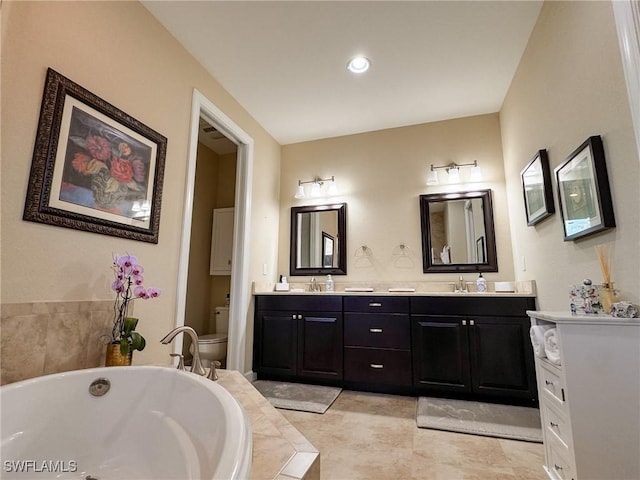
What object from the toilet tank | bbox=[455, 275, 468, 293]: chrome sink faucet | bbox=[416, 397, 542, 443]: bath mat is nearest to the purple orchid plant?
bbox=[416, 397, 542, 443]: bath mat

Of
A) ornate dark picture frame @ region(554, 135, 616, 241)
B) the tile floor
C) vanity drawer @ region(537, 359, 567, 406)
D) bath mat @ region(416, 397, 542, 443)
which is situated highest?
ornate dark picture frame @ region(554, 135, 616, 241)

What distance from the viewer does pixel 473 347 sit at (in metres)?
2.43

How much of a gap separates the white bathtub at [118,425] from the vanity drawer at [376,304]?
1.71m

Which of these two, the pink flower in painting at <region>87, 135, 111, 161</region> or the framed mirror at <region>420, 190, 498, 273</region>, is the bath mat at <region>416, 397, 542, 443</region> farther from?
the pink flower in painting at <region>87, 135, 111, 161</region>

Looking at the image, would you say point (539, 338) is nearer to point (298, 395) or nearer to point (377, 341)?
point (377, 341)

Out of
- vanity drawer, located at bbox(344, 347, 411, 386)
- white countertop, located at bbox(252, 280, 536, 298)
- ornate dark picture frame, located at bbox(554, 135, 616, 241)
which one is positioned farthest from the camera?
white countertop, located at bbox(252, 280, 536, 298)

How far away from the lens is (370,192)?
11.4 ft

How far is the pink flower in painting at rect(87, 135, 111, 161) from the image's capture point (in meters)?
1.64

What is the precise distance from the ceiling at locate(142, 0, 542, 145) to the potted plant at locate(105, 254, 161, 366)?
1.70 metres

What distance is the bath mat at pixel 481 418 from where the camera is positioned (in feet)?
6.28

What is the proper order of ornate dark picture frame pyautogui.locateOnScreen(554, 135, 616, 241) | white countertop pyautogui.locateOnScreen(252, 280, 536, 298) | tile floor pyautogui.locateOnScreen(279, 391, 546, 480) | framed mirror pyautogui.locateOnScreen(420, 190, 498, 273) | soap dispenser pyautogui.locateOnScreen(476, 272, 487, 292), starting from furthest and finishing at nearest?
1. framed mirror pyautogui.locateOnScreen(420, 190, 498, 273)
2. soap dispenser pyautogui.locateOnScreen(476, 272, 487, 292)
3. white countertop pyautogui.locateOnScreen(252, 280, 536, 298)
4. tile floor pyautogui.locateOnScreen(279, 391, 546, 480)
5. ornate dark picture frame pyautogui.locateOnScreen(554, 135, 616, 241)

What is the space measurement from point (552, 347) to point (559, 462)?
0.49 m

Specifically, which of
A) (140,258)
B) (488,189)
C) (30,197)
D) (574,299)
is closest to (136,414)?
(140,258)

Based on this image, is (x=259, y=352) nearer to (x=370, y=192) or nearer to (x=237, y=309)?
(x=237, y=309)
